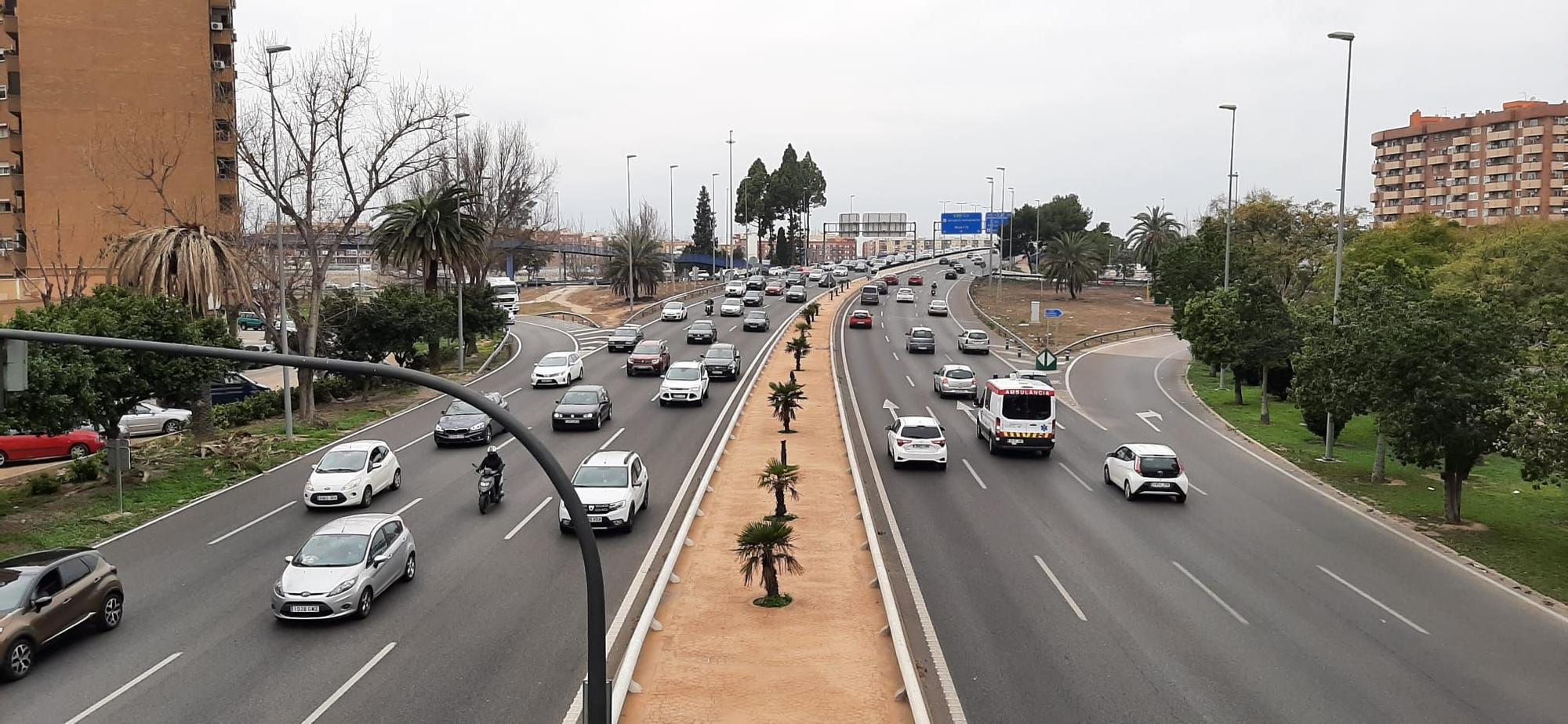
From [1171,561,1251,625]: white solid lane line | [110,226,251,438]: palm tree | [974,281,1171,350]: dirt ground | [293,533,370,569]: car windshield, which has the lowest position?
[1171,561,1251,625]: white solid lane line

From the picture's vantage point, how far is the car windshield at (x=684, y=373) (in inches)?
1580

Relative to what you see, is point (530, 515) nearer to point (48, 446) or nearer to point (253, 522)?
point (253, 522)

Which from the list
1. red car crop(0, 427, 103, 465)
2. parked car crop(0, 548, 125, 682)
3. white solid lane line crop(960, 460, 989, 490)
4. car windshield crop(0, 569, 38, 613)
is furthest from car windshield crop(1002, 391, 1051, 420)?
red car crop(0, 427, 103, 465)

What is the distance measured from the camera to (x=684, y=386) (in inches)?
1556

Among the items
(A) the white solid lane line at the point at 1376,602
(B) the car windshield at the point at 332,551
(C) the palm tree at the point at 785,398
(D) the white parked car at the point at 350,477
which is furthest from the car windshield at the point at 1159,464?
(D) the white parked car at the point at 350,477

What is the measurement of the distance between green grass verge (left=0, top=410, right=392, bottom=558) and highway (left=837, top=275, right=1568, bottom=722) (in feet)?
56.2

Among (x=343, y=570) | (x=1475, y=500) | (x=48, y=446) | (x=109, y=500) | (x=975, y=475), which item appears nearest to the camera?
(x=343, y=570)

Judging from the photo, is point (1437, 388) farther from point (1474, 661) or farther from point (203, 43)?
point (203, 43)

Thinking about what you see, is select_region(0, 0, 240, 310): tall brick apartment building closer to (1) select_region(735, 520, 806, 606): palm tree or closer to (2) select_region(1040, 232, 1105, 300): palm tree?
(1) select_region(735, 520, 806, 606): palm tree

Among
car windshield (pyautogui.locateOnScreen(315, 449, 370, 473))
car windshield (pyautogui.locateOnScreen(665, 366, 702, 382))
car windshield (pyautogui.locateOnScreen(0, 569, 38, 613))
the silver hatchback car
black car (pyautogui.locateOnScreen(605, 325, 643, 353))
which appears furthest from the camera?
black car (pyautogui.locateOnScreen(605, 325, 643, 353))

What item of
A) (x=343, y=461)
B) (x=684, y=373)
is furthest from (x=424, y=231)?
(x=343, y=461)

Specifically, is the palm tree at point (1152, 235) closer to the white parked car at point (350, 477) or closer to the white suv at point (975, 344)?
the white suv at point (975, 344)

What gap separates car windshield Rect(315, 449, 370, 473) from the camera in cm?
2444

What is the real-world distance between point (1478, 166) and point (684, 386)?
103 metres
